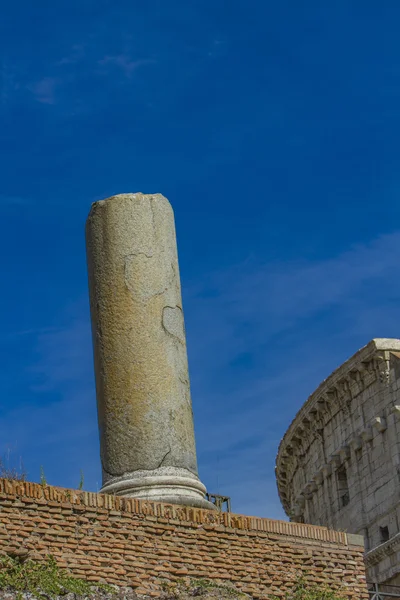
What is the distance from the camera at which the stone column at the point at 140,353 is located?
13.2m

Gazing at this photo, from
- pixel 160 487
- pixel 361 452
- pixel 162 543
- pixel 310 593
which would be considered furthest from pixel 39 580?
pixel 361 452

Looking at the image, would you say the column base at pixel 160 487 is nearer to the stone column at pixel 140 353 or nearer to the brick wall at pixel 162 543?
the stone column at pixel 140 353

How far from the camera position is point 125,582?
1181cm

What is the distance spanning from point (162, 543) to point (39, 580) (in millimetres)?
1690

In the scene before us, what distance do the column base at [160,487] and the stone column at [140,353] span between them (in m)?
0.01

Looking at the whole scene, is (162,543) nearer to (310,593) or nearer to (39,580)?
(39,580)

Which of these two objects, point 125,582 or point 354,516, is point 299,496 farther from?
point 125,582

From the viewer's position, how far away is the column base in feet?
42.5

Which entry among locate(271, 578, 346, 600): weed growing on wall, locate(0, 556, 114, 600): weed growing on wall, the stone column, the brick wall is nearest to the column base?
the stone column

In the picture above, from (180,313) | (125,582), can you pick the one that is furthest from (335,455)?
(125,582)

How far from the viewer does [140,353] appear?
13.5 metres

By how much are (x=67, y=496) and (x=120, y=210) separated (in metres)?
3.87

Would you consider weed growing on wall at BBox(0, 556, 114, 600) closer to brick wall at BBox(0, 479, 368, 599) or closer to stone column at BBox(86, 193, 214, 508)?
brick wall at BBox(0, 479, 368, 599)

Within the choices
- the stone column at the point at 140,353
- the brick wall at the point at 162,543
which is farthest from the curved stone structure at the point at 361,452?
the stone column at the point at 140,353
